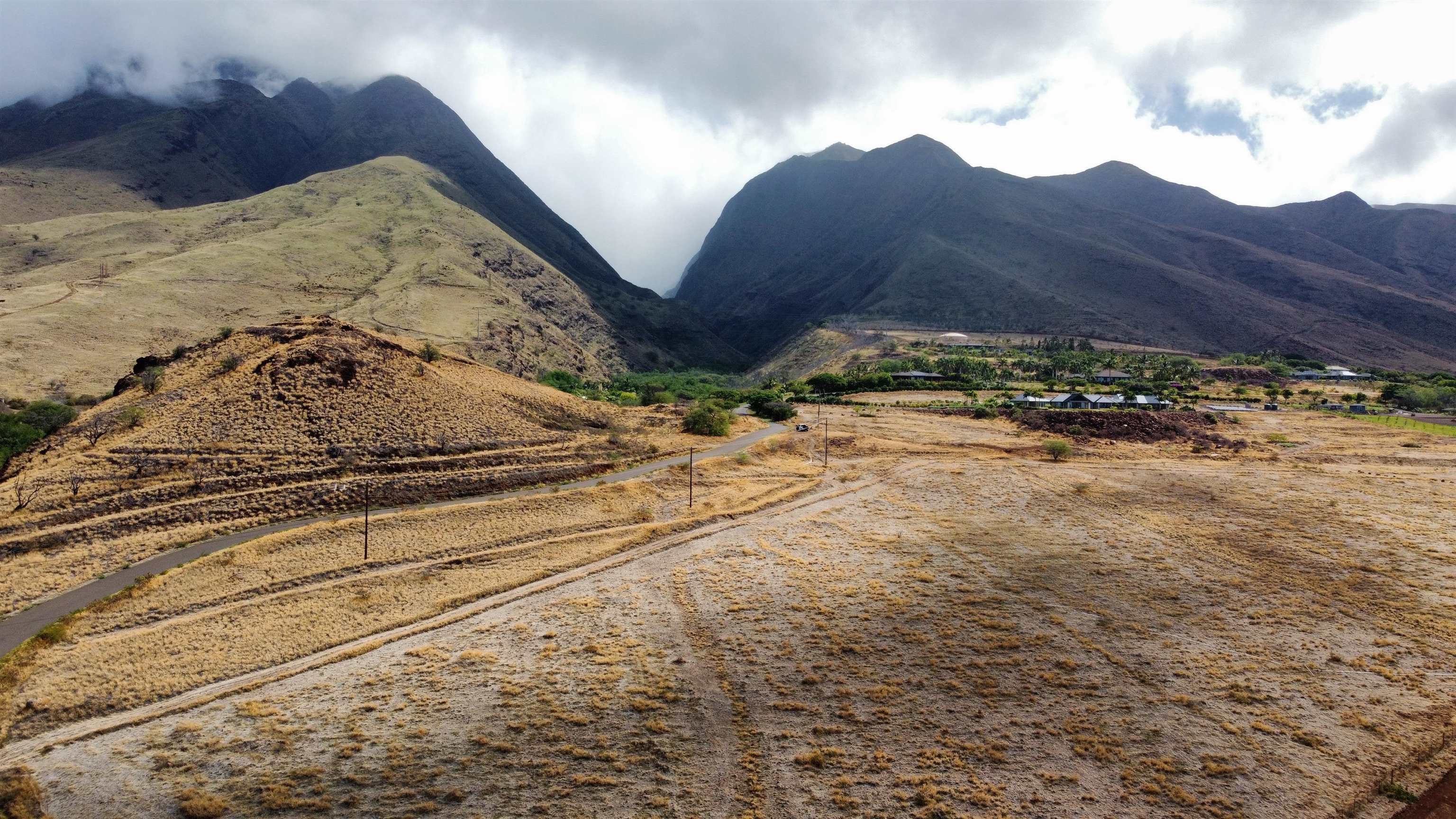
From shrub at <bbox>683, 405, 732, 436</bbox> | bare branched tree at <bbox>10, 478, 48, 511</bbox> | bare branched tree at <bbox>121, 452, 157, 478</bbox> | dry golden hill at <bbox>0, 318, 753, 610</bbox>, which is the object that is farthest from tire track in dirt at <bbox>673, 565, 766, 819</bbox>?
shrub at <bbox>683, 405, 732, 436</bbox>

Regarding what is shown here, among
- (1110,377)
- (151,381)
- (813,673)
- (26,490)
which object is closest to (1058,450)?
(813,673)

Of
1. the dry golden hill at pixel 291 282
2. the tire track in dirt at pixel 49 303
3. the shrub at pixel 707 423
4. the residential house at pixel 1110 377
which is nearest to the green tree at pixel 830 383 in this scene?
the residential house at pixel 1110 377

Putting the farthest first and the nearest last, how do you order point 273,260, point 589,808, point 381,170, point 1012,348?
point 381,170, point 1012,348, point 273,260, point 589,808

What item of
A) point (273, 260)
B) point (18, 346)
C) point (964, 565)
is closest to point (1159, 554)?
point (964, 565)

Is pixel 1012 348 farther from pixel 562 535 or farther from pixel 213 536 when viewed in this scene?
pixel 213 536

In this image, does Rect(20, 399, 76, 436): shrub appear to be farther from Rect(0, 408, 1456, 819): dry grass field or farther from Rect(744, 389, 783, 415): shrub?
Rect(744, 389, 783, 415): shrub

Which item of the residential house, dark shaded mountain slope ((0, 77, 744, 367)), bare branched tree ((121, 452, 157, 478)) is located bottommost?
bare branched tree ((121, 452, 157, 478))
